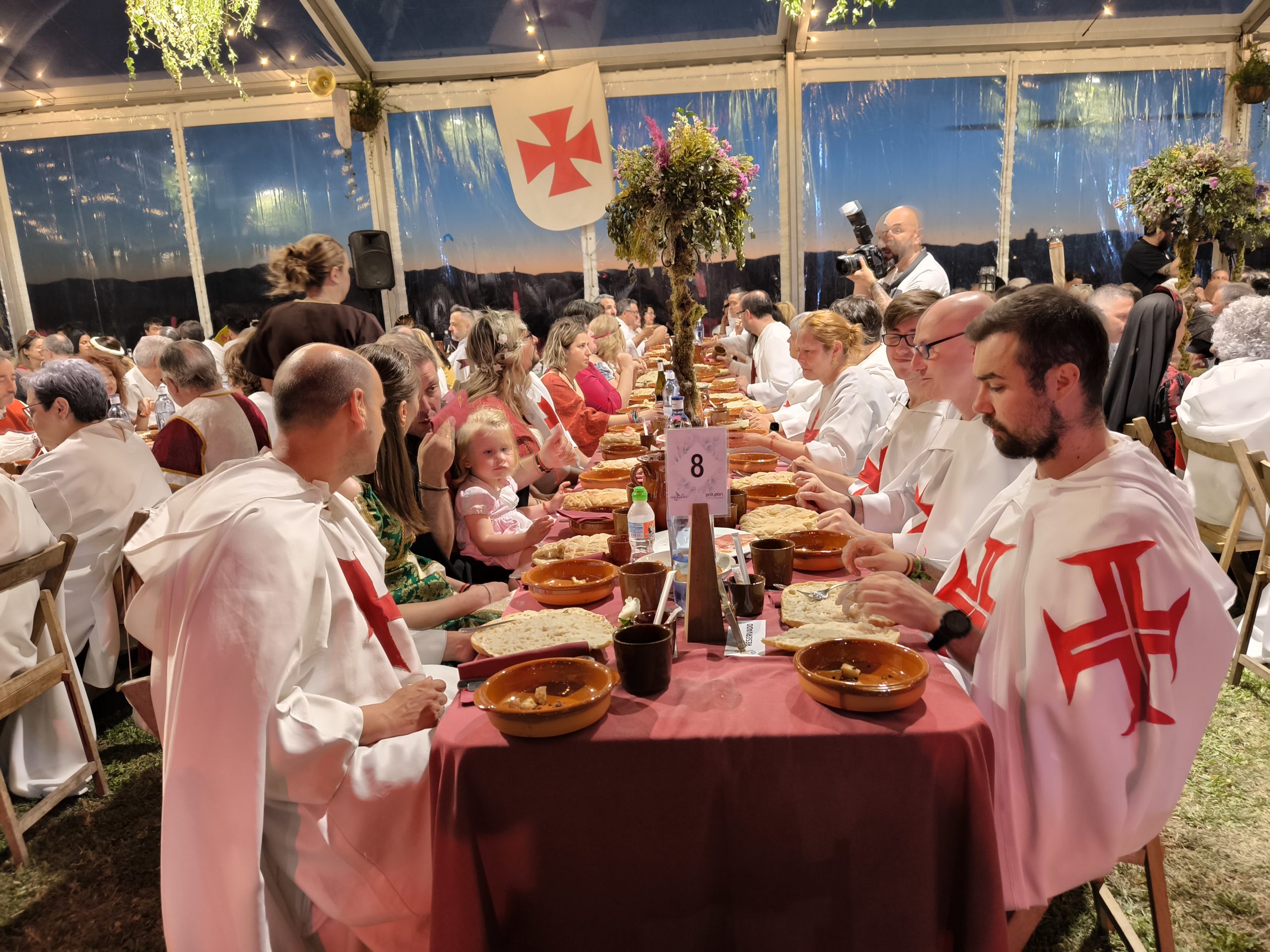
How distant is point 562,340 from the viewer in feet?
18.3

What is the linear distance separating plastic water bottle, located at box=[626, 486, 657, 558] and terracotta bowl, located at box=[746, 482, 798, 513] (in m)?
0.75

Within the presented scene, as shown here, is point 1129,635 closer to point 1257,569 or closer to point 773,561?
point 773,561

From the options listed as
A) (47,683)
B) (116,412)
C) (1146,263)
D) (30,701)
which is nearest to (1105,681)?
(47,683)

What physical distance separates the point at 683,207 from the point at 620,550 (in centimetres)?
169

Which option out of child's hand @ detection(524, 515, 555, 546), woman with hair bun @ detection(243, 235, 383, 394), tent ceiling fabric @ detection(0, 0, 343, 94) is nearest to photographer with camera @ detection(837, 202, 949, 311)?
child's hand @ detection(524, 515, 555, 546)

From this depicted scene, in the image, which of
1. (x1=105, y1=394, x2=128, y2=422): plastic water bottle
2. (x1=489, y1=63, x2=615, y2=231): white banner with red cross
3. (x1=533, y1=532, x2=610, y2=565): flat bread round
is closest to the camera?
(x1=533, y1=532, x2=610, y2=565): flat bread round

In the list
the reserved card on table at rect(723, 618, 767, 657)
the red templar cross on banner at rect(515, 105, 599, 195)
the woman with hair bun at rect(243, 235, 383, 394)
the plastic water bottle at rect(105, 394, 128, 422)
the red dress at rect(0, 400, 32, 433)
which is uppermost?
the red templar cross on banner at rect(515, 105, 599, 195)

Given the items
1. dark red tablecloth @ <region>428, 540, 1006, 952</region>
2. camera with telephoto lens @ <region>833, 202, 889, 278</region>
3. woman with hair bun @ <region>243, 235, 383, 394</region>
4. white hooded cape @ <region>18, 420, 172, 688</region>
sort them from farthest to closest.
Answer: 1. camera with telephoto lens @ <region>833, 202, 889, 278</region>
2. woman with hair bun @ <region>243, 235, 383, 394</region>
3. white hooded cape @ <region>18, 420, 172, 688</region>
4. dark red tablecloth @ <region>428, 540, 1006, 952</region>

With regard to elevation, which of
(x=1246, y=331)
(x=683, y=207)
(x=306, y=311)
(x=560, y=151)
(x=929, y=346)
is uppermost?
(x=560, y=151)

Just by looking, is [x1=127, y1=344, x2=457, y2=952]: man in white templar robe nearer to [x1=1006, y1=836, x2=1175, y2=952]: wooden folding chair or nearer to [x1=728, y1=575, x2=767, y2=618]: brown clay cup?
[x1=728, y1=575, x2=767, y2=618]: brown clay cup

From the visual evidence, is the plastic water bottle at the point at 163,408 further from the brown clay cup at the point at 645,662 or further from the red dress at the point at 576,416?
the brown clay cup at the point at 645,662

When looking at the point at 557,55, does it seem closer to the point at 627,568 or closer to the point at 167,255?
the point at 167,255

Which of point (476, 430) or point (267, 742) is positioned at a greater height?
point (476, 430)

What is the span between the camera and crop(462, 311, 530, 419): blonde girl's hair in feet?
14.2
